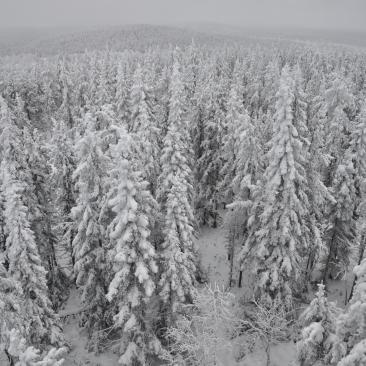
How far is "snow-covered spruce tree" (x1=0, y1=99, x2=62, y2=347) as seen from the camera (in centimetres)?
1961

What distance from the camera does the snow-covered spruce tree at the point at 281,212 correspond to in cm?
2123

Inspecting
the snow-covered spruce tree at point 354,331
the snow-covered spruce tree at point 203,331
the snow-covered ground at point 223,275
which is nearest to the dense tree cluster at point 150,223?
the snow-covered spruce tree at point 354,331

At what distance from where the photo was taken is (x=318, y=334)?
14.6 metres

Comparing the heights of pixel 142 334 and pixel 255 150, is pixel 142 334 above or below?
below

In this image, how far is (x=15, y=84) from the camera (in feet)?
263

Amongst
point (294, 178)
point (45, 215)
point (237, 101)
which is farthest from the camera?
point (237, 101)

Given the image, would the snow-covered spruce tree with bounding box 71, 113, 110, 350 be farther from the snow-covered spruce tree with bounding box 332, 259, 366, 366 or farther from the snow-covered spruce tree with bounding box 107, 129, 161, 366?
the snow-covered spruce tree with bounding box 332, 259, 366, 366

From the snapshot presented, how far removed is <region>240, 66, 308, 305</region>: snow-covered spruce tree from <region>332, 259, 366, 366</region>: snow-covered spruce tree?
972cm

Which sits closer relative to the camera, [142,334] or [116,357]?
[142,334]

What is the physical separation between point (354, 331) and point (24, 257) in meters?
16.6

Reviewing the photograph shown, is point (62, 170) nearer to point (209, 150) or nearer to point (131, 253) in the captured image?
point (131, 253)

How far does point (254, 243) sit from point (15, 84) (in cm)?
7237

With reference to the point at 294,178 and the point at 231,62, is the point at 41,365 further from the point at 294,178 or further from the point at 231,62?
→ the point at 231,62

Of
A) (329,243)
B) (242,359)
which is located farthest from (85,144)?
(329,243)
